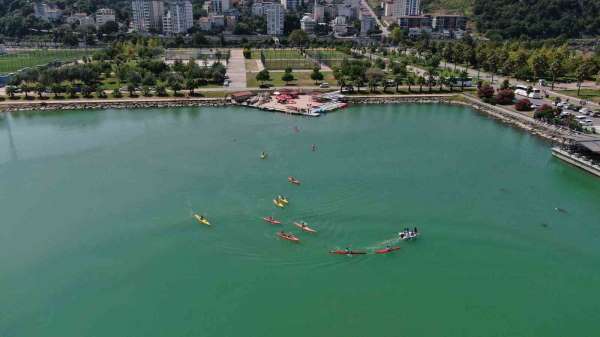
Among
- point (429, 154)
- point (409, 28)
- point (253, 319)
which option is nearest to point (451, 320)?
point (253, 319)

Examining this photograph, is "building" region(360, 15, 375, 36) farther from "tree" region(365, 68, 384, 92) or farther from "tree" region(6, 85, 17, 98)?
"tree" region(6, 85, 17, 98)

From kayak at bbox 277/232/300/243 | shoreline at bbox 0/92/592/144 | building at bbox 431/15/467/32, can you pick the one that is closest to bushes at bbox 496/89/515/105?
shoreline at bbox 0/92/592/144

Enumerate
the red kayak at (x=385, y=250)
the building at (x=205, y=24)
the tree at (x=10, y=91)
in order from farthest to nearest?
the building at (x=205, y=24) → the tree at (x=10, y=91) → the red kayak at (x=385, y=250)

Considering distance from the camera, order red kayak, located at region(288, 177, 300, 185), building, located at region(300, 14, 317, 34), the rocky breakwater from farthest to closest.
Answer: building, located at region(300, 14, 317, 34) → the rocky breakwater → red kayak, located at region(288, 177, 300, 185)

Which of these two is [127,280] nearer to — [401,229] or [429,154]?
[401,229]

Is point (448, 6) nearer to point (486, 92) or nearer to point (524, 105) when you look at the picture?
point (486, 92)

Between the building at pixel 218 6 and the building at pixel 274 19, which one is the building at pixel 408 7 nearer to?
the building at pixel 274 19

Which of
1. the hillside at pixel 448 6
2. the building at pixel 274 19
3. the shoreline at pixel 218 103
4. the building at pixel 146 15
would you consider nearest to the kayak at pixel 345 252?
the shoreline at pixel 218 103
